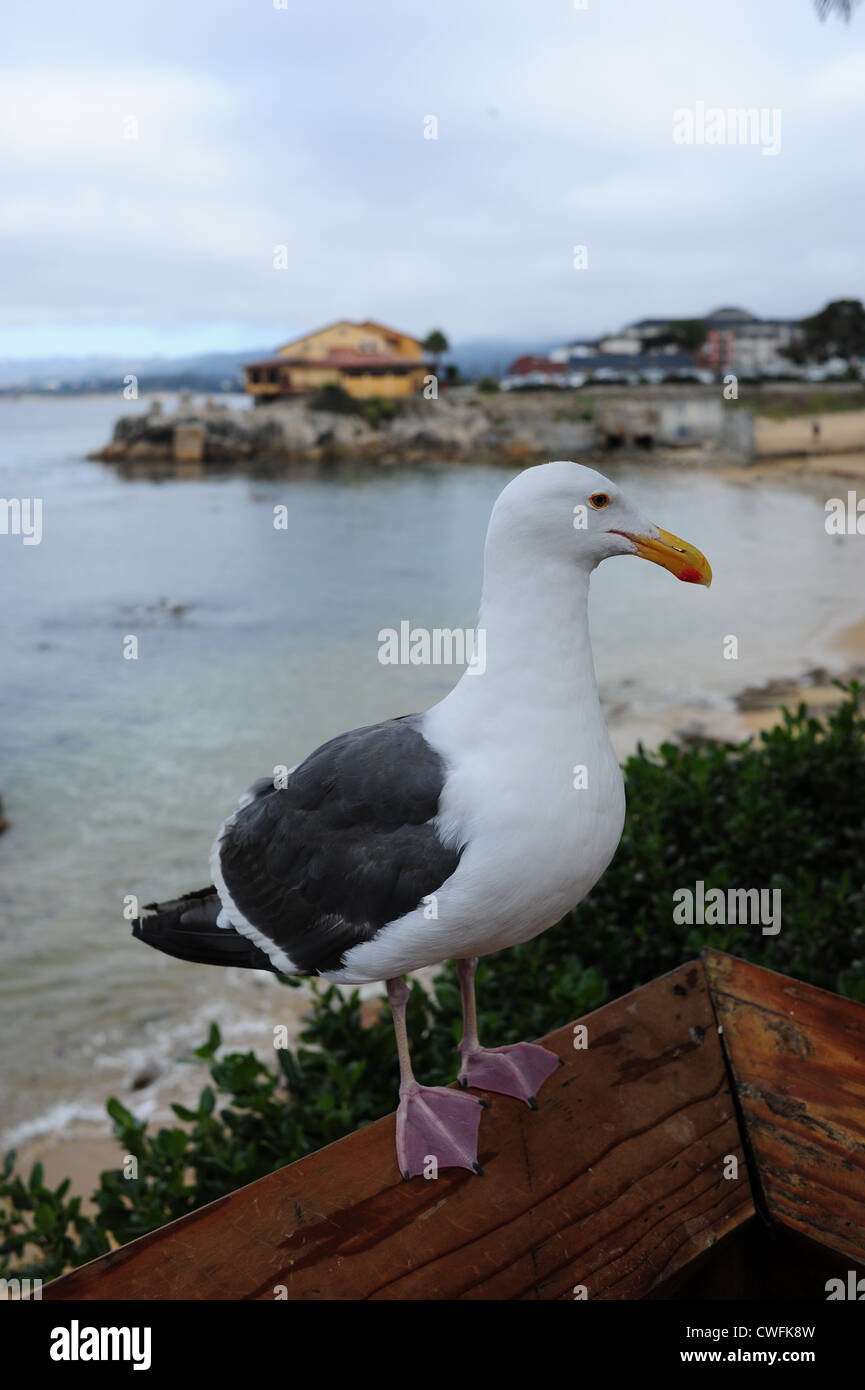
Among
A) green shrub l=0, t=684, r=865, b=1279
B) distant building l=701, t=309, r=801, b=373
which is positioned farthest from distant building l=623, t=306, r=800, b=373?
green shrub l=0, t=684, r=865, b=1279

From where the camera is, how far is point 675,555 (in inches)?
73.6

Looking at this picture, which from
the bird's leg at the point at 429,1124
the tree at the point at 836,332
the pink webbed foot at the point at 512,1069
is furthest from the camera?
the tree at the point at 836,332

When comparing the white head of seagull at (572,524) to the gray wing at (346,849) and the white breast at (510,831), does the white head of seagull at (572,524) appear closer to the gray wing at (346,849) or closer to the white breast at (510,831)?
the white breast at (510,831)

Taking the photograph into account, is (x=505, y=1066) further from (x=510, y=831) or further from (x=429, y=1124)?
(x=510, y=831)

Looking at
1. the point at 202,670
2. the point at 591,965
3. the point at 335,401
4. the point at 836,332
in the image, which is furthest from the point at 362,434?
the point at 591,965

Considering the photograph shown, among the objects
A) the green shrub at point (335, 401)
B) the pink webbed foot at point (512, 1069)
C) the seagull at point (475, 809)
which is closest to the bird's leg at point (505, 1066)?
the pink webbed foot at point (512, 1069)

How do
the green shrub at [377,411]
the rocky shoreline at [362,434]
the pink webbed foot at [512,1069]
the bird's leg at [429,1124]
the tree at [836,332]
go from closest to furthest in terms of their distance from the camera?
1. the bird's leg at [429,1124]
2. the pink webbed foot at [512,1069]
3. the rocky shoreline at [362,434]
4. the green shrub at [377,411]
5. the tree at [836,332]

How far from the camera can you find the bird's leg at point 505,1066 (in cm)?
218

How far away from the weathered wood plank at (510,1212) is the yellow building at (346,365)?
137 feet

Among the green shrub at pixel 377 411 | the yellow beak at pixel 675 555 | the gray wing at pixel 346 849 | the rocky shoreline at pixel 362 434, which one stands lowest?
the gray wing at pixel 346 849

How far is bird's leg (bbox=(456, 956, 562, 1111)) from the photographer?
2176 mm

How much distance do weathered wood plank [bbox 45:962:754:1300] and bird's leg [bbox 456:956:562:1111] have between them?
0.03m

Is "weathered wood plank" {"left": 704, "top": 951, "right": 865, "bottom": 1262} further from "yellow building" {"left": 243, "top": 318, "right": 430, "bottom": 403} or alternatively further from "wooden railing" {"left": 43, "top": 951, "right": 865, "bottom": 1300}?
"yellow building" {"left": 243, "top": 318, "right": 430, "bottom": 403}

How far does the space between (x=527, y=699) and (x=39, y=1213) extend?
6.30 ft
